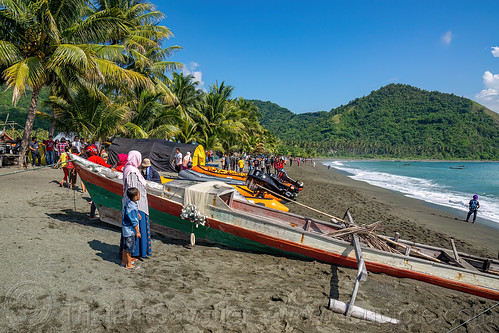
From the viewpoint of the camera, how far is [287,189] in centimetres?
1323

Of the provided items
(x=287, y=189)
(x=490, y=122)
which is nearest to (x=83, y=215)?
(x=287, y=189)

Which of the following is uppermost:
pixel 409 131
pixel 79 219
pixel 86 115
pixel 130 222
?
pixel 409 131

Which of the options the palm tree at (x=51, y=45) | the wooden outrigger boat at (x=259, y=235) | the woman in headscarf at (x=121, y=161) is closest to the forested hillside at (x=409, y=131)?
the palm tree at (x=51, y=45)

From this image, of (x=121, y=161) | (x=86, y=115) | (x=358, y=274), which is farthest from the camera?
(x=86, y=115)

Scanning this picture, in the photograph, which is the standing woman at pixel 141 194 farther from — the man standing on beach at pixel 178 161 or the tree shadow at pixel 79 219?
the man standing on beach at pixel 178 161

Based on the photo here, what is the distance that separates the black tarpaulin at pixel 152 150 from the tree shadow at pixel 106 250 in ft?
36.8

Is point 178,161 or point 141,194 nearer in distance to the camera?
point 141,194

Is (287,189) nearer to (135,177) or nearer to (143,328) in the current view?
(135,177)

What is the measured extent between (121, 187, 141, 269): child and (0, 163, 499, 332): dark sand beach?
372 millimetres

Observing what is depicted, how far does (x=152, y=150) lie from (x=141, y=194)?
40.5ft

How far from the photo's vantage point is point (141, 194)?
4.69m

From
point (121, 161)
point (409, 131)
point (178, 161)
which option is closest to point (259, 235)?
point (121, 161)

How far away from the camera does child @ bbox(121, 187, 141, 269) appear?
14.2ft

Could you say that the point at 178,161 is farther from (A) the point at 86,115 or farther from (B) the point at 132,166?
(B) the point at 132,166
